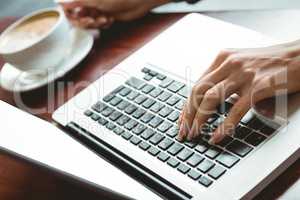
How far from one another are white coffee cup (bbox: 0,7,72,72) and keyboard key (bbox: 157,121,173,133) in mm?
260

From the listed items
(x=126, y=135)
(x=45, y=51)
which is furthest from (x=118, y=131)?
(x=45, y=51)

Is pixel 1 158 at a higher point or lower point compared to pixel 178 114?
lower

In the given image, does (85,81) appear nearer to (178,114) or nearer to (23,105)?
(23,105)

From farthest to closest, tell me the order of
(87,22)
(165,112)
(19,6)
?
1. (19,6)
2. (87,22)
3. (165,112)

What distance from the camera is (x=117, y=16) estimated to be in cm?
85

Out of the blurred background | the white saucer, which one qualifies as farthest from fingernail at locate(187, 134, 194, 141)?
the blurred background

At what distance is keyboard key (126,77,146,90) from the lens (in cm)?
64

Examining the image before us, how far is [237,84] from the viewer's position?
555mm

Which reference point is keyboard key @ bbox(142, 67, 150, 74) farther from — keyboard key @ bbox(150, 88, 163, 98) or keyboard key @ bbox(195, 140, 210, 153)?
keyboard key @ bbox(195, 140, 210, 153)

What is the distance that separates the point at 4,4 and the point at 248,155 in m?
1.44

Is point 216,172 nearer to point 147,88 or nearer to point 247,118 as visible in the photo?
point 247,118

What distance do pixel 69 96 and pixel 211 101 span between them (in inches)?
10.0

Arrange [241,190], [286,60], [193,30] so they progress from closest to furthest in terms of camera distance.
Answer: [241,190] < [286,60] < [193,30]

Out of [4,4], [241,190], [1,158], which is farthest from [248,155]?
[4,4]
